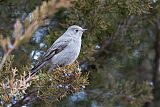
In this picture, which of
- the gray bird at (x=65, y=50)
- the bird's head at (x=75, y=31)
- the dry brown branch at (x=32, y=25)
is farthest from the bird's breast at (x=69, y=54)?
the dry brown branch at (x=32, y=25)

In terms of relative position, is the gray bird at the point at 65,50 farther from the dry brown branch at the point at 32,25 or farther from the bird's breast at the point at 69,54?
the dry brown branch at the point at 32,25

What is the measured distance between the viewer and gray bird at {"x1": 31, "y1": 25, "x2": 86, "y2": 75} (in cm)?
517

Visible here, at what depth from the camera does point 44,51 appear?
213 inches

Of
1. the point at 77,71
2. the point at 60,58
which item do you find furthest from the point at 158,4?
the point at 77,71

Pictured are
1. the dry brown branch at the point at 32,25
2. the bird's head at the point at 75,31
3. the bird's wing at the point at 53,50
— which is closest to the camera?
the dry brown branch at the point at 32,25

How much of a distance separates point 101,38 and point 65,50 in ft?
1.85

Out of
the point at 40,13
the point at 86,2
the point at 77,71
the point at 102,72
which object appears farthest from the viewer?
the point at 102,72

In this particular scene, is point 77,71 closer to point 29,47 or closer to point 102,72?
point 29,47

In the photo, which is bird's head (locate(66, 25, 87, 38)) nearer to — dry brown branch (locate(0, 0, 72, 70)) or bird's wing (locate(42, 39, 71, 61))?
bird's wing (locate(42, 39, 71, 61))

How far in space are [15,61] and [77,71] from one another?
1.37 meters

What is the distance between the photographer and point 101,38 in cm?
578

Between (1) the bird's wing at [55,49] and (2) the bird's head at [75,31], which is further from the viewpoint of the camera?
(2) the bird's head at [75,31]

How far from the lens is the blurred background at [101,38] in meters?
5.11

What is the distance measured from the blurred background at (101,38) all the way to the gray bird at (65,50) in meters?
0.10
